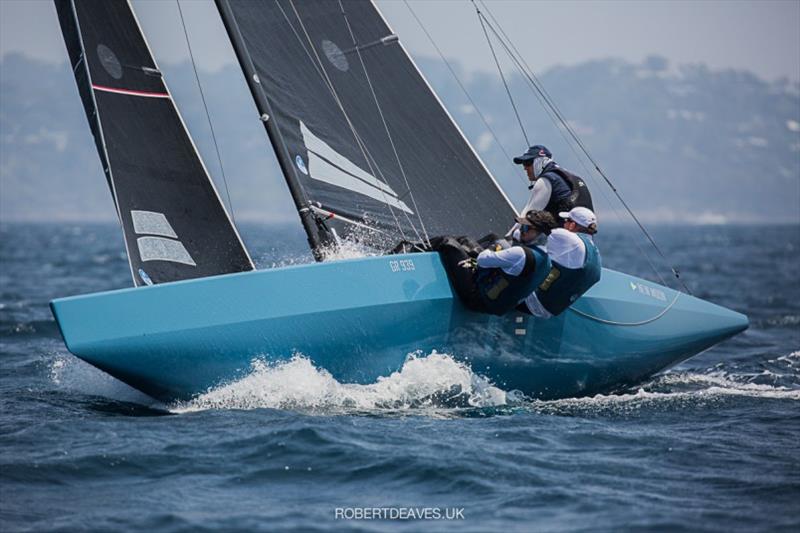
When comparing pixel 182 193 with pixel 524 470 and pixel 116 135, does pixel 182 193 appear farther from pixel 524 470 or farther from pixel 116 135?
pixel 524 470

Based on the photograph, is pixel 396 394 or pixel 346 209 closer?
pixel 396 394

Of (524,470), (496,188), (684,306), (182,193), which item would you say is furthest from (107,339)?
(684,306)

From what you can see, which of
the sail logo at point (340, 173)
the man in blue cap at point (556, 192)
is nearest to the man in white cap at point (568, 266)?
the man in blue cap at point (556, 192)

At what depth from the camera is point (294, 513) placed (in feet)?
15.5

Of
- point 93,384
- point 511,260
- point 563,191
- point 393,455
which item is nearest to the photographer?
point 393,455

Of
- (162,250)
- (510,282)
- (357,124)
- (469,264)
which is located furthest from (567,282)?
(162,250)

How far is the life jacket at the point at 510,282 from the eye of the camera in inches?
259

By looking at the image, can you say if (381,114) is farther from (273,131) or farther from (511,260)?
(511,260)

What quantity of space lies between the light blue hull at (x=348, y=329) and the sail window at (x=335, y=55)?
147 centimetres

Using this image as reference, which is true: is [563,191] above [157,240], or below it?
above

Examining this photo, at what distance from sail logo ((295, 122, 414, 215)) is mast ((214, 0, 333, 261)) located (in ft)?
0.38

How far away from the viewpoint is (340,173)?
7383 millimetres

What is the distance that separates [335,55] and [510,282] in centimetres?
200

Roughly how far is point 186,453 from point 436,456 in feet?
3.77
